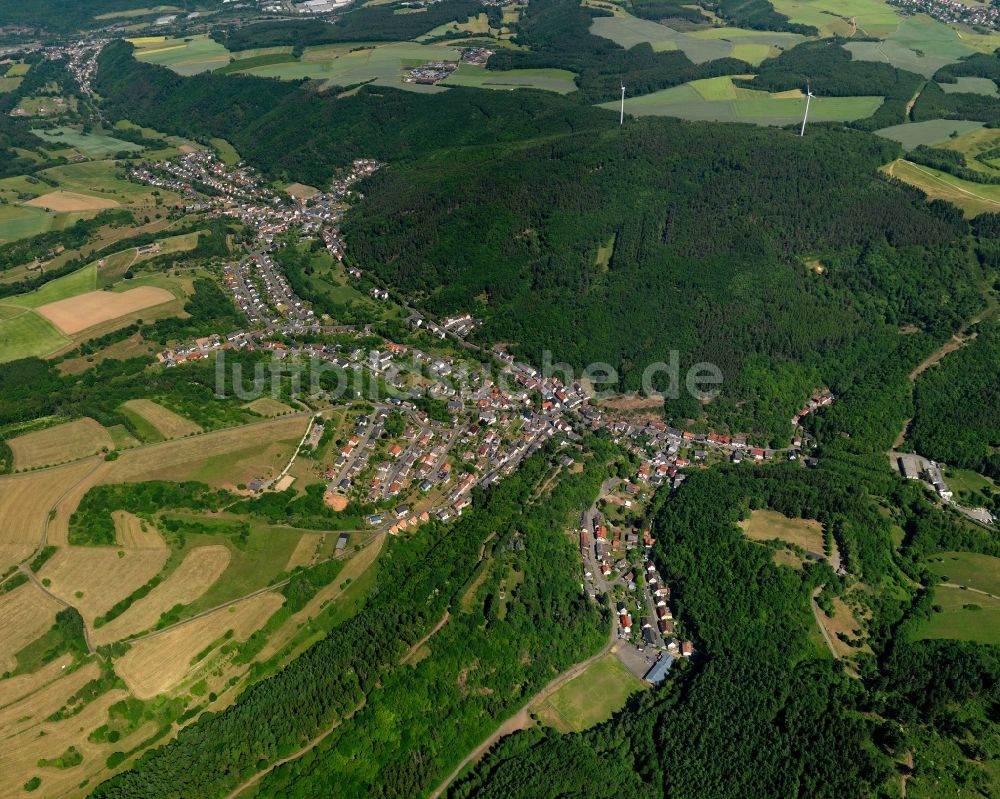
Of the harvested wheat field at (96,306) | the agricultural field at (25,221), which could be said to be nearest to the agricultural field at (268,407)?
the harvested wheat field at (96,306)

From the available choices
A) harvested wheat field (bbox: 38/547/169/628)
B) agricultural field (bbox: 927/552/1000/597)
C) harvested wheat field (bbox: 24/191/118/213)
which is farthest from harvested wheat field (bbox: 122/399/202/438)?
harvested wheat field (bbox: 24/191/118/213)

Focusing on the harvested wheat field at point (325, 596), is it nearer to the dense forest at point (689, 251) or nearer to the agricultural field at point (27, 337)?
the dense forest at point (689, 251)

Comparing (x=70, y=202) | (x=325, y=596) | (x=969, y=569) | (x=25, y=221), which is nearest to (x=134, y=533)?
(x=325, y=596)

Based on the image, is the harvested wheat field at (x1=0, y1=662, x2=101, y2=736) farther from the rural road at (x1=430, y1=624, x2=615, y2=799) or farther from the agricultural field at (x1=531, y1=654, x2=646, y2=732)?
the agricultural field at (x1=531, y1=654, x2=646, y2=732)

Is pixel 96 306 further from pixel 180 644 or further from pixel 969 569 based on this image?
pixel 969 569

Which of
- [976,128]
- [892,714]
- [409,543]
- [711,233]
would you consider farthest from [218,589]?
[976,128]
